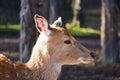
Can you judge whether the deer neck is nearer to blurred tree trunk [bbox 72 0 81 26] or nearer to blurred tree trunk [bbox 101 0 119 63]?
blurred tree trunk [bbox 101 0 119 63]

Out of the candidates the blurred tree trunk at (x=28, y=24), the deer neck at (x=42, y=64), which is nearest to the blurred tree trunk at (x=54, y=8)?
the blurred tree trunk at (x=28, y=24)

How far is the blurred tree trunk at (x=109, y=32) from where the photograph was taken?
47.1ft

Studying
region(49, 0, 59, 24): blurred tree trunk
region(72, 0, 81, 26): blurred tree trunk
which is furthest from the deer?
region(72, 0, 81, 26): blurred tree trunk

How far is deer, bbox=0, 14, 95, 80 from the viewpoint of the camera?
22.0 feet

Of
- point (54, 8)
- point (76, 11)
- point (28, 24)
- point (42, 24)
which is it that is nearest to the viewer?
point (42, 24)

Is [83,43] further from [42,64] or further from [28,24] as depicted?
[42,64]

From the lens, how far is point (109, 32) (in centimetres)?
1447

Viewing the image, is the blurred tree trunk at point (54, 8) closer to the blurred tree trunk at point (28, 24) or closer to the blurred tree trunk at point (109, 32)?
the blurred tree trunk at point (109, 32)

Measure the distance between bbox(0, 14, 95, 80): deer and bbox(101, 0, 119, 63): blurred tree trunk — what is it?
7507mm

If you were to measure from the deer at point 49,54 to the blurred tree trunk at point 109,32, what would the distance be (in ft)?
24.6

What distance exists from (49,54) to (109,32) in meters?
7.84

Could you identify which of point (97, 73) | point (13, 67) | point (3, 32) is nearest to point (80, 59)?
point (13, 67)

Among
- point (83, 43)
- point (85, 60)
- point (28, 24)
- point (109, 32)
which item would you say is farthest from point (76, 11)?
point (85, 60)

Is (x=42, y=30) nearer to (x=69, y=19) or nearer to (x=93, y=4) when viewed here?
(x=69, y=19)
